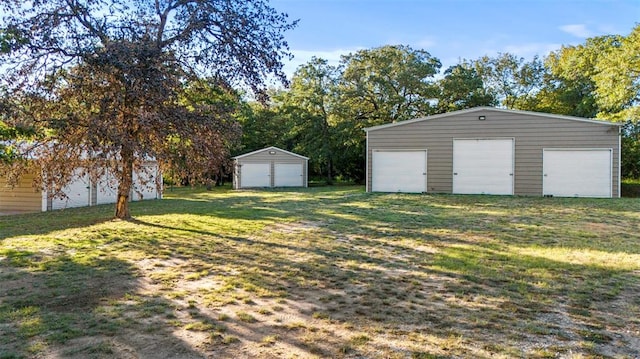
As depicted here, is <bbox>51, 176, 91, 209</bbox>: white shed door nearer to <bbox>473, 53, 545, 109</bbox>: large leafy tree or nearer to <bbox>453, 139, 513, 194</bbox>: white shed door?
<bbox>453, 139, 513, 194</bbox>: white shed door

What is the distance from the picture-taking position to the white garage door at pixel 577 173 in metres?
13.8

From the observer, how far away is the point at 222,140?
8336 mm

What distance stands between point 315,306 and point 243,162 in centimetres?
2097

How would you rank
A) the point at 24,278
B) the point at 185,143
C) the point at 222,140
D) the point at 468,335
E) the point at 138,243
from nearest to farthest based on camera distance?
the point at 468,335
the point at 24,278
the point at 138,243
the point at 185,143
the point at 222,140

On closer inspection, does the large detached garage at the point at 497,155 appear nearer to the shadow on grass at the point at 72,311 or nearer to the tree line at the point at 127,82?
the tree line at the point at 127,82

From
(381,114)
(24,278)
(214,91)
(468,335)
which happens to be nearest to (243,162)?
(381,114)

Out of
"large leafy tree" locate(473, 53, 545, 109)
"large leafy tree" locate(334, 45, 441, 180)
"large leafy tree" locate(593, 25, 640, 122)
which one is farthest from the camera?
"large leafy tree" locate(473, 53, 545, 109)

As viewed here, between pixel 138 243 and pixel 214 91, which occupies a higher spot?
pixel 214 91

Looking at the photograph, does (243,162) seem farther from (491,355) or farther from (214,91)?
(491,355)

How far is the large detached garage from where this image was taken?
13.9 m

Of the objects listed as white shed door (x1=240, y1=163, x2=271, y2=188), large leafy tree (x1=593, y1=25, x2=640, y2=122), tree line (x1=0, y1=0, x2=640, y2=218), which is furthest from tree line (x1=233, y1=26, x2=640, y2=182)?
tree line (x1=0, y1=0, x2=640, y2=218)

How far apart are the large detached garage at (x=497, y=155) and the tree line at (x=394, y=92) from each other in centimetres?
1154

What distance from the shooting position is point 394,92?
27.0 metres

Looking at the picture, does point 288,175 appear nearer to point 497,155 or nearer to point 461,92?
point 461,92
